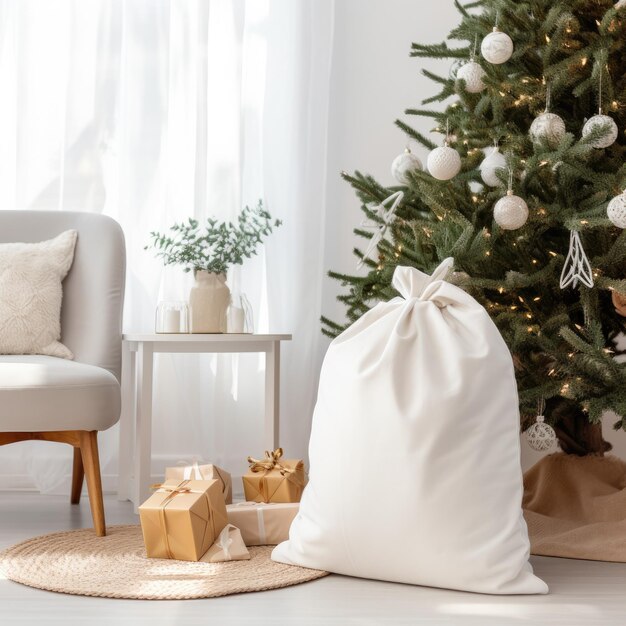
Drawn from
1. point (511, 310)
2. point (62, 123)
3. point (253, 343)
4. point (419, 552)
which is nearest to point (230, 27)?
point (62, 123)

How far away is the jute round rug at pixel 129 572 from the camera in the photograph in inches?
59.6

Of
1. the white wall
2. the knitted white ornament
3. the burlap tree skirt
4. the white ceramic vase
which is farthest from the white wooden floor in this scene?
the white wall

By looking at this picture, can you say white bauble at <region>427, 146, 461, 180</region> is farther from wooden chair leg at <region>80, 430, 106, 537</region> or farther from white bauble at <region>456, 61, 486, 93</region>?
wooden chair leg at <region>80, 430, 106, 537</region>

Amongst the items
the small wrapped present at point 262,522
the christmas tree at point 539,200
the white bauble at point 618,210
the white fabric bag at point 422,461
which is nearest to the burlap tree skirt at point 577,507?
the christmas tree at point 539,200

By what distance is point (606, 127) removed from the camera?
1.76m

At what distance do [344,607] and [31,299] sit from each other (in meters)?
1.31

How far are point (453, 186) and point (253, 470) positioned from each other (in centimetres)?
84

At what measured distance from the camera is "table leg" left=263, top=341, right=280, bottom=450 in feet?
8.24

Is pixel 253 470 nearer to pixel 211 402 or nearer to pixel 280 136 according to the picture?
pixel 211 402

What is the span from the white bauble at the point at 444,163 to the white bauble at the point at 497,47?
0.22 m

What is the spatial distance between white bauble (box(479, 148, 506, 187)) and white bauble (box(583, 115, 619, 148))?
0.63 feet

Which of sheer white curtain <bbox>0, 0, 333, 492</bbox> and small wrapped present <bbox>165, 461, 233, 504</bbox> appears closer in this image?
small wrapped present <bbox>165, 461, 233, 504</bbox>

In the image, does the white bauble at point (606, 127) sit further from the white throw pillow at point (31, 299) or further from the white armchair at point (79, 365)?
the white throw pillow at point (31, 299)

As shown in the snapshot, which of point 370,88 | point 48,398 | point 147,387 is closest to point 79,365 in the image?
point 48,398
